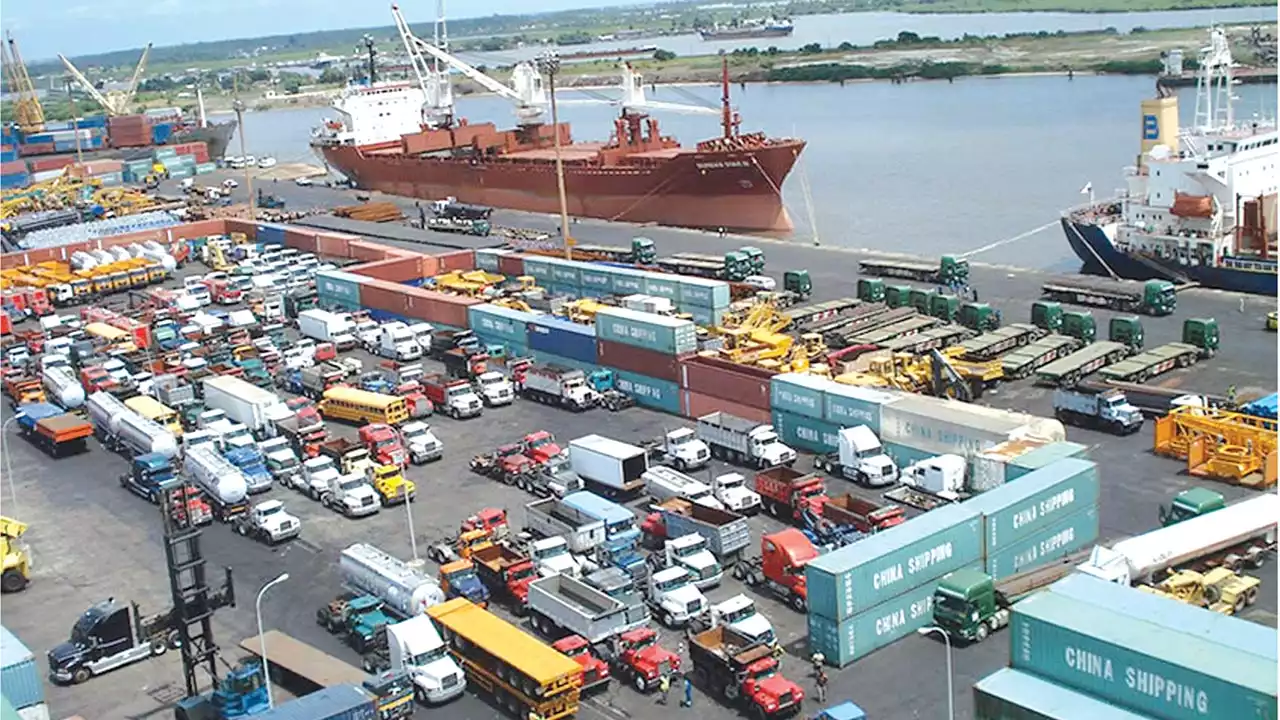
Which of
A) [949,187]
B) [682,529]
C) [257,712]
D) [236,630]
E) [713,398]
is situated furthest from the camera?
[949,187]

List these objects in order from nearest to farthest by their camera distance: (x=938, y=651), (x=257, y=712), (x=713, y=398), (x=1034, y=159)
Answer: (x=257, y=712)
(x=938, y=651)
(x=713, y=398)
(x=1034, y=159)

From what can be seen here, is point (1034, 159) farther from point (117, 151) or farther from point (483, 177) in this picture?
point (117, 151)

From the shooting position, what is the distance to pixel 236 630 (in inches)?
873

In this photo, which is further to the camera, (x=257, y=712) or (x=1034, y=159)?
(x=1034, y=159)

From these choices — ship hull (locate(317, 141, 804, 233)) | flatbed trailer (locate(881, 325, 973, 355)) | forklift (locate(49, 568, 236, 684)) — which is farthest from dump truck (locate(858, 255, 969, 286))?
forklift (locate(49, 568, 236, 684))

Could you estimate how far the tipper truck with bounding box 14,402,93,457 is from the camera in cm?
3284

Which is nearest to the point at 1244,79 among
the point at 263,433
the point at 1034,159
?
the point at 1034,159

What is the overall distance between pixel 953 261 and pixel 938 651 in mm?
24970

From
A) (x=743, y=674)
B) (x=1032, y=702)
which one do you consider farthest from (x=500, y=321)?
(x=1032, y=702)

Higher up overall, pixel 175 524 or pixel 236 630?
pixel 175 524

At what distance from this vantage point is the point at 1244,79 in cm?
11494

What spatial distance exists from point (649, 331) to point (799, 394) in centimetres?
530

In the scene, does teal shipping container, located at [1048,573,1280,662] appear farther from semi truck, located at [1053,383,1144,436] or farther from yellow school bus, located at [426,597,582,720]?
semi truck, located at [1053,383,1144,436]

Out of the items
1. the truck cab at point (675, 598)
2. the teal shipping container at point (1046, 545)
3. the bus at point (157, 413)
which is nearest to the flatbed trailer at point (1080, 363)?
the teal shipping container at point (1046, 545)
